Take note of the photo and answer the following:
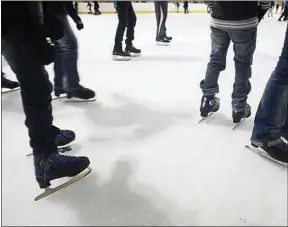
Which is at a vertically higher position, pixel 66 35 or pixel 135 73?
pixel 66 35

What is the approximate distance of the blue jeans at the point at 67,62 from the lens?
1.27 m

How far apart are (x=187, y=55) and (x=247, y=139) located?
1396 mm

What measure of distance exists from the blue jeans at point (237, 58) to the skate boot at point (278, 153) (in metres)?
0.25

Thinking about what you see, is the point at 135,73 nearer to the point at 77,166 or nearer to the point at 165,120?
the point at 165,120

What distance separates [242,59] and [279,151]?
318 mm

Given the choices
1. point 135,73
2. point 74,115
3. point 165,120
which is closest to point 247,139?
point 165,120

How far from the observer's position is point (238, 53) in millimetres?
1058

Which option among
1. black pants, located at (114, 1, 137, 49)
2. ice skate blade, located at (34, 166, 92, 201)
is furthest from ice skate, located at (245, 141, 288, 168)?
black pants, located at (114, 1, 137, 49)

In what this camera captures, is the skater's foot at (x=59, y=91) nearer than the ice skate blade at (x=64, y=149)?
No

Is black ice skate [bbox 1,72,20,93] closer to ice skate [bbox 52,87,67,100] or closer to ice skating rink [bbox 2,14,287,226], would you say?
ice skating rink [bbox 2,14,287,226]

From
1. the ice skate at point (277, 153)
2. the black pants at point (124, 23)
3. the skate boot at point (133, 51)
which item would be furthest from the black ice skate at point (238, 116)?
the skate boot at point (133, 51)

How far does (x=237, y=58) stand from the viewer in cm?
107

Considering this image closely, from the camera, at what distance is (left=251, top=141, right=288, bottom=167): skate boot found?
3.00ft

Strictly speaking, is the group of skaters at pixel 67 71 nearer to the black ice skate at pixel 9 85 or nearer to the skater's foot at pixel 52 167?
the skater's foot at pixel 52 167
